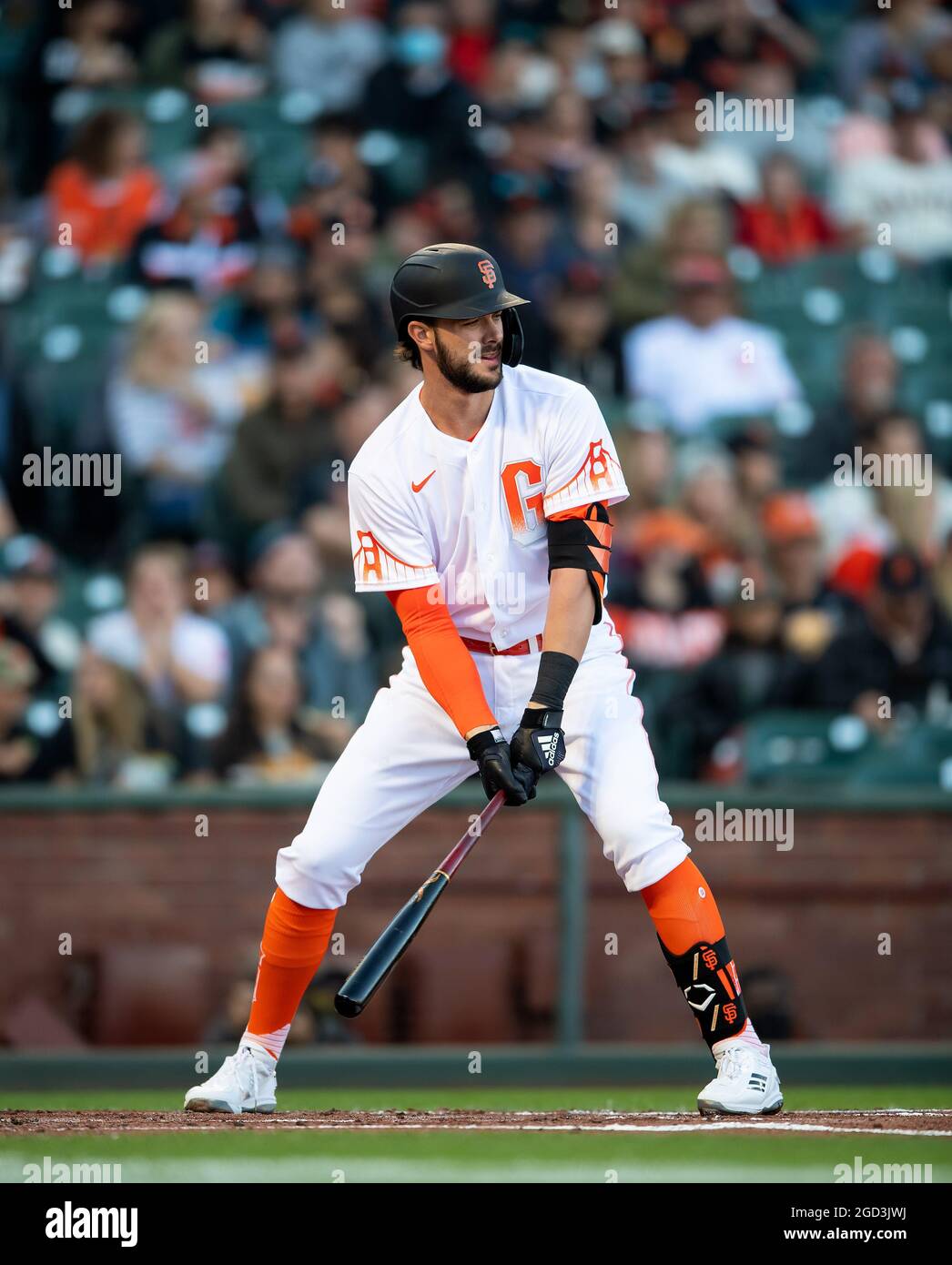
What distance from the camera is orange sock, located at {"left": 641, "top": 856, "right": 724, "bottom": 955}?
15.7 ft

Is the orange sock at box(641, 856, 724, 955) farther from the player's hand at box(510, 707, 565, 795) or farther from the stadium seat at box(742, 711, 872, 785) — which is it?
the stadium seat at box(742, 711, 872, 785)

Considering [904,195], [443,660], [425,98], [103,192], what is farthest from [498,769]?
[904,195]

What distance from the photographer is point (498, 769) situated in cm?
470

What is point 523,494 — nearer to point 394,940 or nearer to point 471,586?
point 471,586

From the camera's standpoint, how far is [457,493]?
501cm

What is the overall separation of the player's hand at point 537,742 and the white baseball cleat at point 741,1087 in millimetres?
813

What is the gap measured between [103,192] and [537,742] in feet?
21.0

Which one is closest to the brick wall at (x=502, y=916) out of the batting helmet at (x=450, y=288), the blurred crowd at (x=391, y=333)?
the blurred crowd at (x=391, y=333)

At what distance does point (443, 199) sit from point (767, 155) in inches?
77.4

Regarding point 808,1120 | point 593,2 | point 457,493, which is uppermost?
point 593,2

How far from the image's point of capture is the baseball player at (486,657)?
480cm

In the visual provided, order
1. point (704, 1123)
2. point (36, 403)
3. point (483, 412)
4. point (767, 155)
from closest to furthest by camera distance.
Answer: point (704, 1123)
point (483, 412)
point (36, 403)
point (767, 155)

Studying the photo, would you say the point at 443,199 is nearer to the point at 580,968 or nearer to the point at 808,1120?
the point at 580,968
